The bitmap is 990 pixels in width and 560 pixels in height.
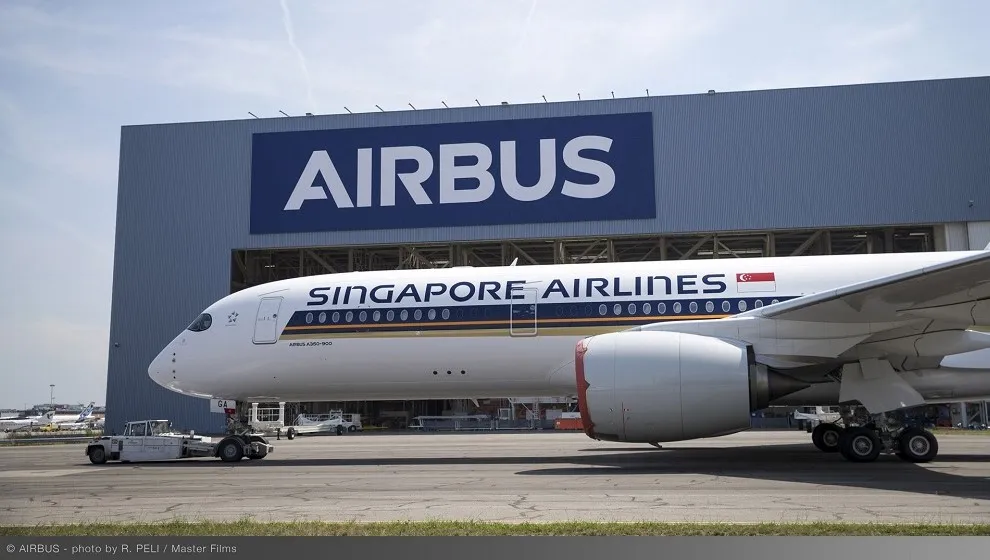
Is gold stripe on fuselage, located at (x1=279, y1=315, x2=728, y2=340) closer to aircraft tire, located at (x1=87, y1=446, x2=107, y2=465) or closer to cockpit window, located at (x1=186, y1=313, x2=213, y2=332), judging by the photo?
cockpit window, located at (x1=186, y1=313, x2=213, y2=332)

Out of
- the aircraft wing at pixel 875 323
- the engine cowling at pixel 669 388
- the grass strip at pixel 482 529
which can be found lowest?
the grass strip at pixel 482 529

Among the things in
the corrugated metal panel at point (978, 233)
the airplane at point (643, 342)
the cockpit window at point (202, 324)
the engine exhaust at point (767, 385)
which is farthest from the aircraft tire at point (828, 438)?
the corrugated metal panel at point (978, 233)

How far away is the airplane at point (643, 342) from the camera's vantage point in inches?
492

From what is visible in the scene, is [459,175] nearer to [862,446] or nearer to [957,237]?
[957,237]

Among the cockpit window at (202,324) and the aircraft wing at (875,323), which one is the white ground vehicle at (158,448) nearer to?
the cockpit window at (202,324)

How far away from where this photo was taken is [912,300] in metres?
12.1

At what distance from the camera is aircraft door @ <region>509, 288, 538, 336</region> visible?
15820 mm

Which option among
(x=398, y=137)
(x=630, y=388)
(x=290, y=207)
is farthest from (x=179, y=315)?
(x=630, y=388)

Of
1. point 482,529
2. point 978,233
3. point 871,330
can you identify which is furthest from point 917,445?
point 978,233

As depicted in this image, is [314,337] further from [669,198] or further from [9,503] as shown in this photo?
[669,198]

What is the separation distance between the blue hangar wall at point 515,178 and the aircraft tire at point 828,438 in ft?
47.0

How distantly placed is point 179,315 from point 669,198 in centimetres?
2179

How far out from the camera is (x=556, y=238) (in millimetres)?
31750

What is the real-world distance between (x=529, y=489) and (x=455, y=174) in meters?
22.7
